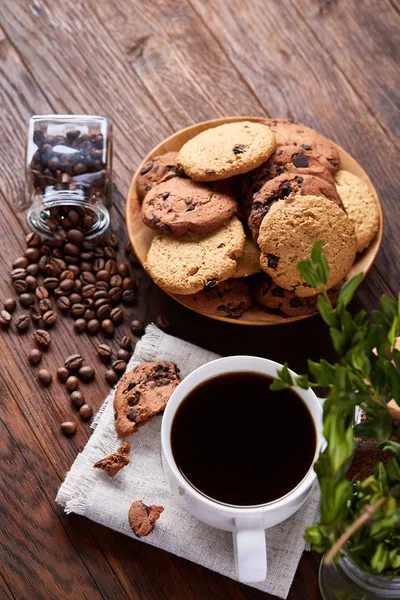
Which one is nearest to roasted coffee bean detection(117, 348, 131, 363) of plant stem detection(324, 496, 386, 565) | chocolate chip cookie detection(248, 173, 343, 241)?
chocolate chip cookie detection(248, 173, 343, 241)

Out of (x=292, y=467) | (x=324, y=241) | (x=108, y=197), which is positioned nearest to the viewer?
(x=292, y=467)

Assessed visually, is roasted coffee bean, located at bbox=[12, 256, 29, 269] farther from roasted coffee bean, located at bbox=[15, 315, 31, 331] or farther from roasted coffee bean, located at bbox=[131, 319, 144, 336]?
roasted coffee bean, located at bbox=[131, 319, 144, 336]

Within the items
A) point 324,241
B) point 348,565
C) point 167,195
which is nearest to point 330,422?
point 348,565

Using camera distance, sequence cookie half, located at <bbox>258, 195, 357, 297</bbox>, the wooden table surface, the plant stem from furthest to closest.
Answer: the wooden table surface < cookie half, located at <bbox>258, 195, 357, 297</bbox> < the plant stem

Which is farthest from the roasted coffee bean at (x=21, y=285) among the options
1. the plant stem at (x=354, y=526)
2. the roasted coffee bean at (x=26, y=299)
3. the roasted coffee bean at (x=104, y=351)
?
the plant stem at (x=354, y=526)

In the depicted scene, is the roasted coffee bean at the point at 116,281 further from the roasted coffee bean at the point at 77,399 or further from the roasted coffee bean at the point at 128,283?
the roasted coffee bean at the point at 77,399

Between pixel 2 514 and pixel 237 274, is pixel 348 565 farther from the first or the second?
pixel 2 514
